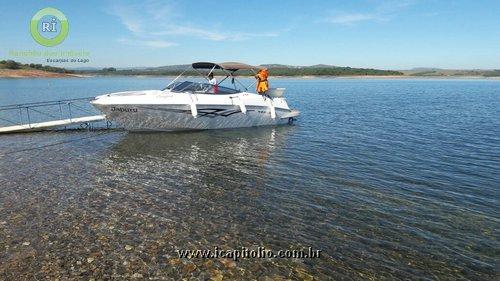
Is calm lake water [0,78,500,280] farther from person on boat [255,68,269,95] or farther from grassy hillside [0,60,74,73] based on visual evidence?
grassy hillside [0,60,74,73]

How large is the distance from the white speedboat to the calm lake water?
184cm

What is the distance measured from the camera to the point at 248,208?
10180 mm

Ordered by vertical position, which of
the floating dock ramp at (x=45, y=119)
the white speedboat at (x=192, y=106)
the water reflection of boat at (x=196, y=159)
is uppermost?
the white speedboat at (x=192, y=106)

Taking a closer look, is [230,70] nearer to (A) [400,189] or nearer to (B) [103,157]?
(B) [103,157]

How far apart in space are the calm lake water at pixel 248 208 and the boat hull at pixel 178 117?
170 cm

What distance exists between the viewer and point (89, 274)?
6.74m

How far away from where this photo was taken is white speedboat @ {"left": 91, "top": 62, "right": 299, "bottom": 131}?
64.0 ft

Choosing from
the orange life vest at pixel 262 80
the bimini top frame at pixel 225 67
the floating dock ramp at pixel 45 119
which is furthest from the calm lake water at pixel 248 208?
the orange life vest at pixel 262 80

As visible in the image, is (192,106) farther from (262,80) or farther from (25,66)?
(25,66)

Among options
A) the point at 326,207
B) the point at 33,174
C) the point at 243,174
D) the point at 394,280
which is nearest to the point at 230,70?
the point at 243,174

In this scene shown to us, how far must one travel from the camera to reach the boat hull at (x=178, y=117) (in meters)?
19.6

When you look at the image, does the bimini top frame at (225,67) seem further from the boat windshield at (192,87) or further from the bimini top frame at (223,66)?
the boat windshield at (192,87)

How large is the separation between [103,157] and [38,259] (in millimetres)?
9168

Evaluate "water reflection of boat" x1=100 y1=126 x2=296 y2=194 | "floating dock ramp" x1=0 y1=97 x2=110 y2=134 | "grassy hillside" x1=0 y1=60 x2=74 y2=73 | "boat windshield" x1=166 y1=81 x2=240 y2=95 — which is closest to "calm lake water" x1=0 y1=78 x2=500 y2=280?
"water reflection of boat" x1=100 y1=126 x2=296 y2=194
